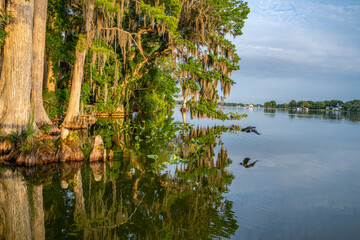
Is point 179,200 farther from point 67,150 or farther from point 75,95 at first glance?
point 75,95

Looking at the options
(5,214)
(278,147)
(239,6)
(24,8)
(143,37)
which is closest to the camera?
(5,214)

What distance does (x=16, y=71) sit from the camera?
255 inches

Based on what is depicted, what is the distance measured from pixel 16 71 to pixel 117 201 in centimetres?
481

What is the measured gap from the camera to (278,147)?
36.9 ft

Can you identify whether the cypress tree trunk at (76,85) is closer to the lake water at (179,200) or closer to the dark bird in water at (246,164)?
the lake water at (179,200)

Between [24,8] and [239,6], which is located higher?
[239,6]

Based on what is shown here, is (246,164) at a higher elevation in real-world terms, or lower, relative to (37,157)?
lower

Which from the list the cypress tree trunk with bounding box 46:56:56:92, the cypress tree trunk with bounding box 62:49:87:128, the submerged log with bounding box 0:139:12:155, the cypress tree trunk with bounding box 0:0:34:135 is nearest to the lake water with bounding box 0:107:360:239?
the submerged log with bounding box 0:139:12:155

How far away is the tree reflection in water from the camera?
130 inches

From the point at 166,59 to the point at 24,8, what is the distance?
1260 centimetres

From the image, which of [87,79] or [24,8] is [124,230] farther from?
[87,79]

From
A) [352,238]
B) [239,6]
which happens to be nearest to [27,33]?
[352,238]

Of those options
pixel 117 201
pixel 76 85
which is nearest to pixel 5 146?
pixel 117 201

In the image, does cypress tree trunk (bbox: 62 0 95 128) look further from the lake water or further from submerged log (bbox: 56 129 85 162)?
submerged log (bbox: 56 129 85 162)
